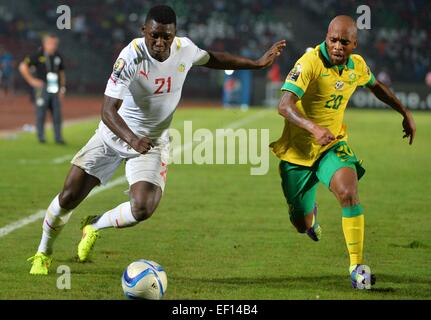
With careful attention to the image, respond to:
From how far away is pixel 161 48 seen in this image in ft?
24.6

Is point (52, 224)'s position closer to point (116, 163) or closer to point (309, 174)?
point (116, 163)

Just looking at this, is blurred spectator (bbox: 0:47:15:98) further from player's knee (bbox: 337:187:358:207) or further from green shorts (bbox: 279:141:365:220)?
player's knee (bbox: 337:187:358:207)

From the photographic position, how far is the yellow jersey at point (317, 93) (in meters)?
7.91

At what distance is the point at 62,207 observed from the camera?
7.92 metres

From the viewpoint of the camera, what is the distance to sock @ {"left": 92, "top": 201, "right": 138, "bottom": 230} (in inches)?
310

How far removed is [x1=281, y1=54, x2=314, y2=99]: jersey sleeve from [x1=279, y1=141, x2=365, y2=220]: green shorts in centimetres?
60

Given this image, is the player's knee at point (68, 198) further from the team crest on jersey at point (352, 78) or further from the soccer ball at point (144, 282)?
the team crest on jersey at point (352, 78)

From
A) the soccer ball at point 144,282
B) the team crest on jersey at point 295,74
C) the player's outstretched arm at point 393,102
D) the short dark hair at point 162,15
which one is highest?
the short dark hair at point 162,15

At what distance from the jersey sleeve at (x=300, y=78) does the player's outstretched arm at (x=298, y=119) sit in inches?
1.8

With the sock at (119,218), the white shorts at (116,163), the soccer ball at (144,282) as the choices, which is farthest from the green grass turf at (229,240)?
the white shorts at (116,163)

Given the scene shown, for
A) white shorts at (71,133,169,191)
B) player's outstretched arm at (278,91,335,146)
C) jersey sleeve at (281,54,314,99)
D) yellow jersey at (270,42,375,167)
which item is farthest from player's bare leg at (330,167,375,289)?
white shorts at (71,133,169,191)
